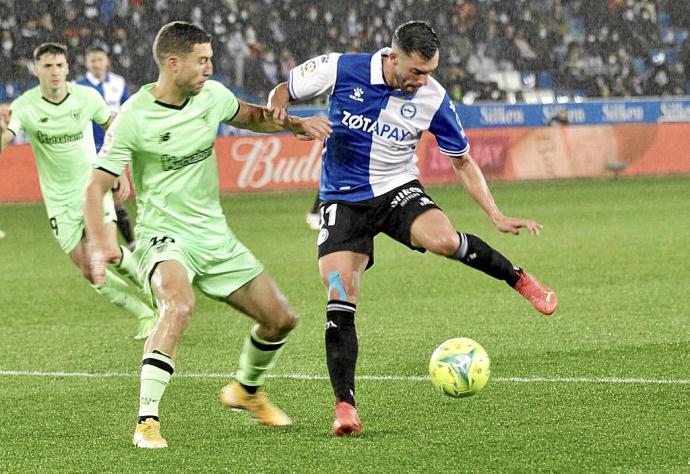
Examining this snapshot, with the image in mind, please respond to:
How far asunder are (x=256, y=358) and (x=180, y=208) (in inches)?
33.7

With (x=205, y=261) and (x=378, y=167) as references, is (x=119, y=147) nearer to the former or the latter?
(x=205, y=261)

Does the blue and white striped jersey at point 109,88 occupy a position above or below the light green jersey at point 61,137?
below

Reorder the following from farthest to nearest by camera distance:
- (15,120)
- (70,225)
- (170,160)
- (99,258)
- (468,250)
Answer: (15,120), (70,225), (468,250), (170,160), (99,258)

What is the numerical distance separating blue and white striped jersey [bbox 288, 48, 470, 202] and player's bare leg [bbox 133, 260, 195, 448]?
3.91 ft

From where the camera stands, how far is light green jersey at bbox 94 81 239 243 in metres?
5.75

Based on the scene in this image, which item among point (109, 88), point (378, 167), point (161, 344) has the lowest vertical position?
point (109, 88)

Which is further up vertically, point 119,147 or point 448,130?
point 448,130

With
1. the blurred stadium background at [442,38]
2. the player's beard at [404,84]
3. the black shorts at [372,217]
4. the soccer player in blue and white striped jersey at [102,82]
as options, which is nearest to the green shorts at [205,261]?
the black shorts at [372,217]

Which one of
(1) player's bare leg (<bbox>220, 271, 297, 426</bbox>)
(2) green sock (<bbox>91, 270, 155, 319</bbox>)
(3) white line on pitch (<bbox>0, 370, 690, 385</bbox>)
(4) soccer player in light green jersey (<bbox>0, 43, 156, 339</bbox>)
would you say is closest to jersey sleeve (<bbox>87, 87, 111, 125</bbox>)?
(4) soccer player in light green jersey (<bbox>0, 43, 156, 339</bbox>)

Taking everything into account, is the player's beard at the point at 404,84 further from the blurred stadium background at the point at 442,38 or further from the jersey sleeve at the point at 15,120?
the blurred stadium background at the point at 442,38

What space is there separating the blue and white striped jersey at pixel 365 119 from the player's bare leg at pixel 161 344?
119cm

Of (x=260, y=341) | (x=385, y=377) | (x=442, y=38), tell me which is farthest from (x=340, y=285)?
(x=442, y=38)

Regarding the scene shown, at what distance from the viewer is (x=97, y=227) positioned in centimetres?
557

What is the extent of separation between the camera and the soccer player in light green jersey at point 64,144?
9.52 metres
